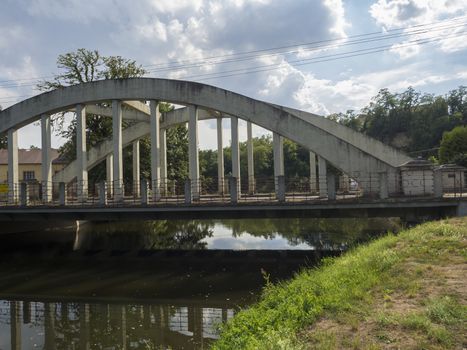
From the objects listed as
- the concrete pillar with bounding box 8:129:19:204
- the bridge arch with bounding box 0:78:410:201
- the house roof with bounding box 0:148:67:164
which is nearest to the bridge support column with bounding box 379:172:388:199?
the bridge arch with bounding box 0:78:410:201

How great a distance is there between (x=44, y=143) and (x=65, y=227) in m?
6.69

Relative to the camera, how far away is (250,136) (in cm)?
2473

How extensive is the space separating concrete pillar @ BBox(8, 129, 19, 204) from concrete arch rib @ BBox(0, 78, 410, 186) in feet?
2.07

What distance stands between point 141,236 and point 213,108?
33.2 ft

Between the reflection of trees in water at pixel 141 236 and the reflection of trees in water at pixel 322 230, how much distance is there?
346 centimetres

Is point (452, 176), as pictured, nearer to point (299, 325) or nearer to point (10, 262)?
point (299, 325)

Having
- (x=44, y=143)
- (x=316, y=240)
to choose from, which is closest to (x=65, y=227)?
(x=44, y=143)

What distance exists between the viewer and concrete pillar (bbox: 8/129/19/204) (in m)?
23.1

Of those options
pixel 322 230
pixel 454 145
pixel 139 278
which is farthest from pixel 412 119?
pixel 139 278

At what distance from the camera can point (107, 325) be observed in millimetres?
9898

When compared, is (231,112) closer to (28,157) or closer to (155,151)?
(155,151)

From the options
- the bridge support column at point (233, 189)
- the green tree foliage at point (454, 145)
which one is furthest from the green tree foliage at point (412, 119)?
the bridge support column at point (233, 189)

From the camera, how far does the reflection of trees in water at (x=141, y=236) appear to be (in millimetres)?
22625

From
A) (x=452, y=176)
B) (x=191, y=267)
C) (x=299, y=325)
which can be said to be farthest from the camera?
(x=452, y=176)
